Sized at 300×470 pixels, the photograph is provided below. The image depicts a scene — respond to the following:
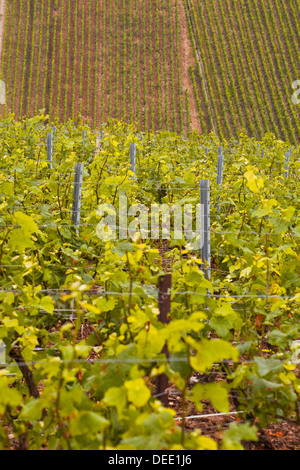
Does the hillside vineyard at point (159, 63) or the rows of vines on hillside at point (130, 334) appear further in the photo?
the hillside vineyard at point (159, 63)

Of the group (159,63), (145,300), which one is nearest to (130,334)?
(145,300)

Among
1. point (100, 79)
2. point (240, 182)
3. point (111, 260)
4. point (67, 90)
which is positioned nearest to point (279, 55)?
point (100, 79)

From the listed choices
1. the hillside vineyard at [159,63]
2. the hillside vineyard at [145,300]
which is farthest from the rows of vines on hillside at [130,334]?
the hillside vineyard at [159,63]

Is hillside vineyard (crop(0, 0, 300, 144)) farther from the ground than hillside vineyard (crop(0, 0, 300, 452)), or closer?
farther from the ground

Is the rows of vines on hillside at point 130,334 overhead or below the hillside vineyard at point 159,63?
below

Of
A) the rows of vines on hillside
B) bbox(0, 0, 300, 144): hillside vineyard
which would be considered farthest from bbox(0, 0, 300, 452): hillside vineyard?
bbox(0, 0, 300, 144): hillside vineyard

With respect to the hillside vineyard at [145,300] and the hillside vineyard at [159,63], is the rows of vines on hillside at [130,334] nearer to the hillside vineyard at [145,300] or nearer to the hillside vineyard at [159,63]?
the hillside vineyard at [145,300]

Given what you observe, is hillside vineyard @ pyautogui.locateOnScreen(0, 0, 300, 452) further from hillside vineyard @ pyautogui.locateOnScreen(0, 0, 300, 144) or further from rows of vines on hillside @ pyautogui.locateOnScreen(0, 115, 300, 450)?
hillside vineyard @ pyautogui.locateOnScreen(0, 0, 300, 144)

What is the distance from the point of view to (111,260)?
256cm

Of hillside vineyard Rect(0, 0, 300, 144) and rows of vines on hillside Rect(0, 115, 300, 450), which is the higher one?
hillside vineyard Rect(0, 0, 300, 144)

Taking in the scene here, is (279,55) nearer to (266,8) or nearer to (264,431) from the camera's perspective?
(266,8)

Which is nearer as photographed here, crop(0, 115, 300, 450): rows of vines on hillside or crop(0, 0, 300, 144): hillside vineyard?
crop(0, 115, 300, 450): rows of vines on hillside
